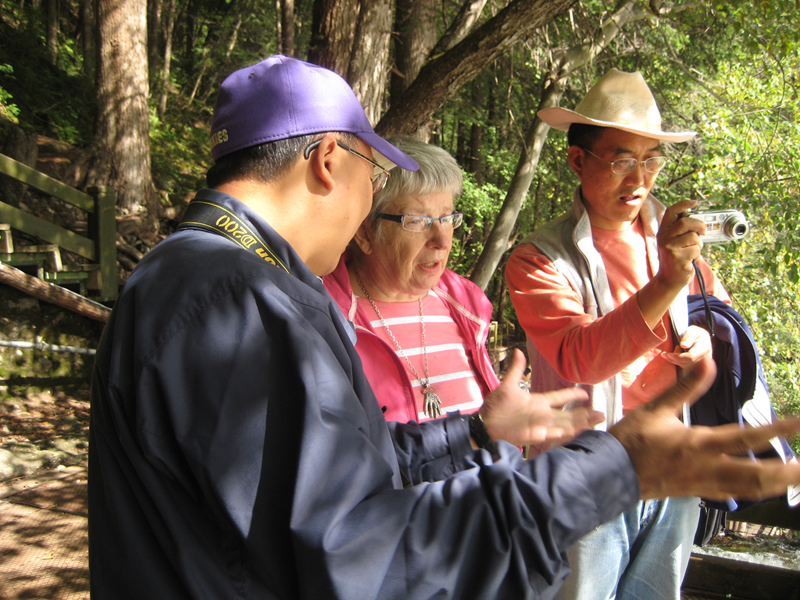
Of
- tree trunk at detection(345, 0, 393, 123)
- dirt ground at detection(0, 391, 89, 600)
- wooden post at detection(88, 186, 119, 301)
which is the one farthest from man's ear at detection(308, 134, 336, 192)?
wooden post at detection(88, 186, 119, 301)

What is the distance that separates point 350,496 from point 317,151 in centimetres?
73

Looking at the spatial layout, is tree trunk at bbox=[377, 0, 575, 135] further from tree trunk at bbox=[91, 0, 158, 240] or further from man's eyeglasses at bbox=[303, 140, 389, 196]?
tree trunk at bbox=[91, 0, 158, 240]

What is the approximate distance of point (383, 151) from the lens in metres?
1.48

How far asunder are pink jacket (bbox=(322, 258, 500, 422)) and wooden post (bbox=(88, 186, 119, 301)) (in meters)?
6.19

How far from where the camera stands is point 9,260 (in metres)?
6.63

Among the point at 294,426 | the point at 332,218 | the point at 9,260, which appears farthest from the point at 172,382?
the point at 9,260

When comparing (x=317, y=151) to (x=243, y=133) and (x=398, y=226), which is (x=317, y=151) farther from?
(x=398, y=226)

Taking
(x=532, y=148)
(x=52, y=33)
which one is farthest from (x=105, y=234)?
(x=52, y=33)

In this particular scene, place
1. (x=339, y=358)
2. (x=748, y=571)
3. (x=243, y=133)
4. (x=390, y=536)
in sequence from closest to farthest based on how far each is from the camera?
(x=390, y=536) < (x=339, y=358) < (x=243, y=133) < (x=748, y=571)

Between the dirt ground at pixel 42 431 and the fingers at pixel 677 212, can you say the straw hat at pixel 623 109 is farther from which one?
the dirt ground at pixel 42 431

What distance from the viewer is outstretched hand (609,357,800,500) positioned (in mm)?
895

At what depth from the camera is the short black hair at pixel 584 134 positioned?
2291mm

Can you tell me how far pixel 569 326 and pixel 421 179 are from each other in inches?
33.0

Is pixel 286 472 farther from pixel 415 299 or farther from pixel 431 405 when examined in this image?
pixel 415 299
